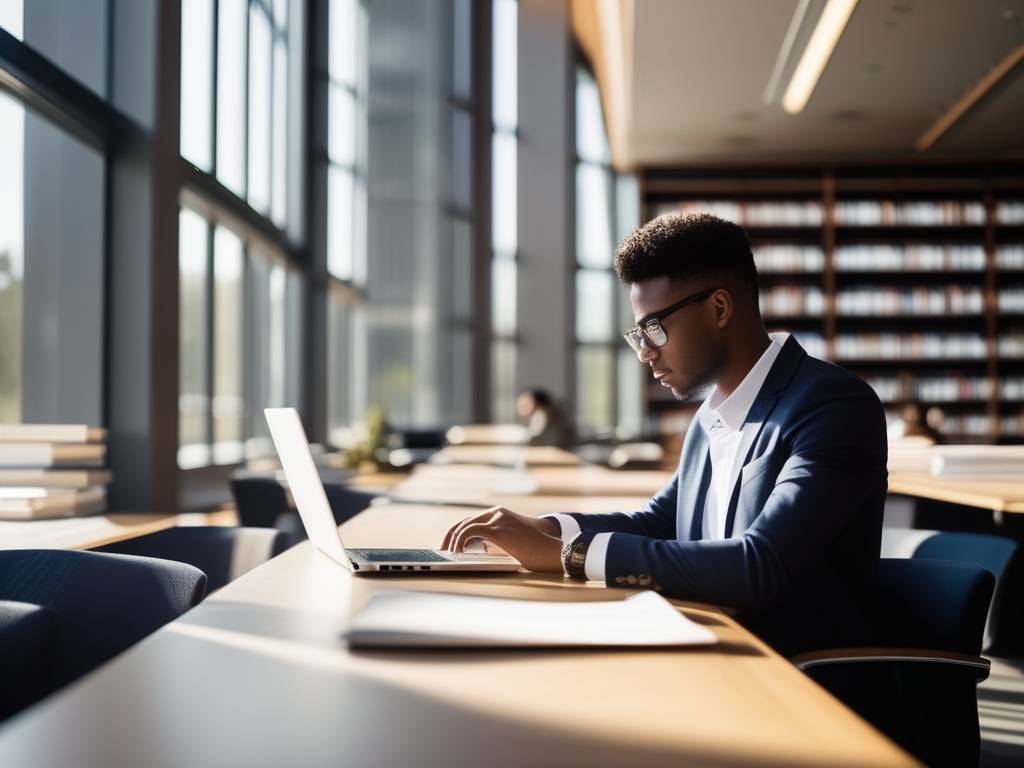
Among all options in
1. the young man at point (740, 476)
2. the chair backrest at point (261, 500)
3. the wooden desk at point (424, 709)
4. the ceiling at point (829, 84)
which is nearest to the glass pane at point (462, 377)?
the ceiling at point (829, 84)

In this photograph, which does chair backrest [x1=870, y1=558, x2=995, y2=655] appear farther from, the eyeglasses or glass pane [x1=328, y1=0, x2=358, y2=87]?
glass pane [x1=328, y1=0, x2=358, y2=87]

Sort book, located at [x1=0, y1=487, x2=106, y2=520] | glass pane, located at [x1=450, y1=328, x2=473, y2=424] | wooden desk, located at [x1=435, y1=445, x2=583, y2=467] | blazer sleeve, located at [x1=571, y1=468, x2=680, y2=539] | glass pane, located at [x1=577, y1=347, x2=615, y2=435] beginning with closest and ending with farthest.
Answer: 1. blazer sleeve, located at [x1=571, y1=468, x2=680, y2=539]
2. book, located at [x1=0, y1=487, x2=106, y2=520]
3. wooden desk, located at [x1=435, y1=445, x2=583, y2=467]
4. glass pane, located at [x1=450, y1=328, x2=473, y2=424]
5. glass pane, located at [x1=577, y1=347, x2=615, y2=435]

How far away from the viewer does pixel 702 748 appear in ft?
2.55

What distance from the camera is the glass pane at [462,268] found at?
9.93 m

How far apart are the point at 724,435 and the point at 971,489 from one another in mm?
1729

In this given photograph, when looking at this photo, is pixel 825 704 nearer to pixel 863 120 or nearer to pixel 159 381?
pixel 159 381

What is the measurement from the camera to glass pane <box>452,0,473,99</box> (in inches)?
396

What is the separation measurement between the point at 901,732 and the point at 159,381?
10.7 feet

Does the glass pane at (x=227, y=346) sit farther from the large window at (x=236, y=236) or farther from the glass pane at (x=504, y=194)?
the glass pane at (x=504, y=194)

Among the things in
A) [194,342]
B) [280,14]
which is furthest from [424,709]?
[280,14]

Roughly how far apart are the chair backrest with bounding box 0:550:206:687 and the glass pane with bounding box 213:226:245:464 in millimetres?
4047

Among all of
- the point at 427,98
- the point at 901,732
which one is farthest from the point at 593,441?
the point at 901,732

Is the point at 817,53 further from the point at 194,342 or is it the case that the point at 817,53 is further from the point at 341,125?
the point at 194,342

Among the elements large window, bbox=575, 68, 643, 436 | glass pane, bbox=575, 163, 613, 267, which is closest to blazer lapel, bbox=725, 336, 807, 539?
large window, bbox=575, 68, 643, 436
